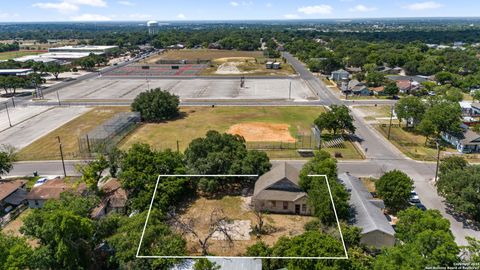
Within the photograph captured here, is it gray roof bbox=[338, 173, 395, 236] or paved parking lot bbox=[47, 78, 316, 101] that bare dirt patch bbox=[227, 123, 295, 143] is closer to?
gray roof bbox=[338, 173, 395, 236]

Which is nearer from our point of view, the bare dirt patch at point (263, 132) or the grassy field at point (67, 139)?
the grassy field at point (67, 139)

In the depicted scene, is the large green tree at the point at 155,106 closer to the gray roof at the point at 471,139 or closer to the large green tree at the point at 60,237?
the large green tree at the point at 60,237

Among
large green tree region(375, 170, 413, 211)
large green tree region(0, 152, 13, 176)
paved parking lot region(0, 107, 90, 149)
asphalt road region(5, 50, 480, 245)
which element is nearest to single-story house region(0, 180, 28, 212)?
large green tree region(0, 152, 13, 176)

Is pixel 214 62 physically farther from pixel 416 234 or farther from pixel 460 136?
pixel 416 234

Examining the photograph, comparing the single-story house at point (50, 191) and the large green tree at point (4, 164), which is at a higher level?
the large green tree at point (4, 164)

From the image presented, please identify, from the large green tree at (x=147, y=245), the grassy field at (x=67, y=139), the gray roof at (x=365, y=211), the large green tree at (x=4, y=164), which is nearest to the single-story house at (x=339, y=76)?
the grassy field at (x=67, y=139)
